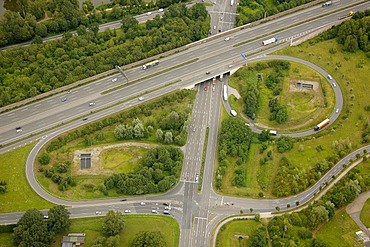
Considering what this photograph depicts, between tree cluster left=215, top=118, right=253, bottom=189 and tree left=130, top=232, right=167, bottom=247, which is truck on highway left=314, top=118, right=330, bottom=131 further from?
tree left=130, top=232, right=167, bottom=247

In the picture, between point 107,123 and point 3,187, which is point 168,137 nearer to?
point 107,123

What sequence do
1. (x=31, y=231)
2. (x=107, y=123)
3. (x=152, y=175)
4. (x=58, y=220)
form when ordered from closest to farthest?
(x=31, y=231), (x=58, y=220), (x=152, y=175), (x=107, y=123)

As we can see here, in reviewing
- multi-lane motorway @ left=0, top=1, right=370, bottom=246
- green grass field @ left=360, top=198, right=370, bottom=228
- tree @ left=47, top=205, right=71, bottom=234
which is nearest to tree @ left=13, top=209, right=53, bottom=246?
tree @ left=47, top=205, right=71, bottom=234

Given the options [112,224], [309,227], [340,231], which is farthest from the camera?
[340,231]

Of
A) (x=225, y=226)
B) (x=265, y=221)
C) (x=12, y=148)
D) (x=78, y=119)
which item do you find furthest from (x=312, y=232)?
(x=12, y=148)

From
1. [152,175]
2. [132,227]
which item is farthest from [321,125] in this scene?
[132,227]

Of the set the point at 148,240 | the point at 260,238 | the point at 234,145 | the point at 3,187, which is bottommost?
the point at 260,238

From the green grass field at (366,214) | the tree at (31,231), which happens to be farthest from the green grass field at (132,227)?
the green grass field at (366,214)
